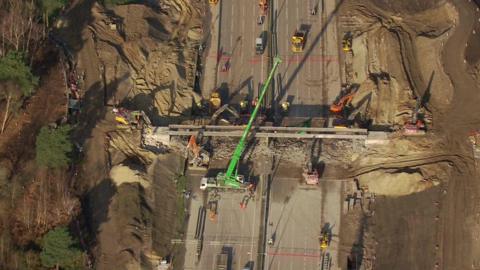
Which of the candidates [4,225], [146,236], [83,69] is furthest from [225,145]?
[4,225]

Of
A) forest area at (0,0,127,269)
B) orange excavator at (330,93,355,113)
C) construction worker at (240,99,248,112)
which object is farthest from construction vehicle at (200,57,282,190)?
forest area at (0,0,127,269)

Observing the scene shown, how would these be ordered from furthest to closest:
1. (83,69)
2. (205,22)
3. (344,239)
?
1. (205,22)
2. (83,69)
3. (344,239)

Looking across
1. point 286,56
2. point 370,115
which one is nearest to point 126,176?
point 286,56

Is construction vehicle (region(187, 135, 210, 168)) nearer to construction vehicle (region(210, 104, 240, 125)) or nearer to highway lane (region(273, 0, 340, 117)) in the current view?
construction vehicle (region(210, 104, 240, 125))

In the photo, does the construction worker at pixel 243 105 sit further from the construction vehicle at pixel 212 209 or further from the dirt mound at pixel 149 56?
the construction vehicle at pixel 212 209

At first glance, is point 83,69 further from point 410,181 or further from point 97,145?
point 410,181

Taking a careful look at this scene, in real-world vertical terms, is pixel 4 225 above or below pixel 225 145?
below
